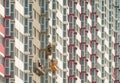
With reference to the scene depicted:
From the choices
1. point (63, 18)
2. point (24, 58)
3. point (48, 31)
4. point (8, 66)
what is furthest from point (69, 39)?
point (8, 66)

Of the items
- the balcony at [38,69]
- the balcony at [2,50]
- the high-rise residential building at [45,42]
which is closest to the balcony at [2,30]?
the high-rise residential building at [45,42]

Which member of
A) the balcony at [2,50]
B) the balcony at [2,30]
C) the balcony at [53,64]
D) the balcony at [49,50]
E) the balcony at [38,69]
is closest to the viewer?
the balcony at [2,50]

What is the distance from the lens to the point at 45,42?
6585 inches

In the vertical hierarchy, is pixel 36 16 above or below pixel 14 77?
above

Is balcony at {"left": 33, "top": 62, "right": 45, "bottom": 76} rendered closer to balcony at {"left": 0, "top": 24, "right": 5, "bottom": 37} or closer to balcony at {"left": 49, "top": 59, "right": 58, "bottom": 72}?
balcony at {"left": 49, "top": 59, "right": 58, "bottom": 72}

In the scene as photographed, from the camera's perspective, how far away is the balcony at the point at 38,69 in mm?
161000

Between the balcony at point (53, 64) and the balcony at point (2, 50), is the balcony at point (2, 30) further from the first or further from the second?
the balcony at point (53, 64)

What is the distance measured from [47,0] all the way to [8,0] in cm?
2643

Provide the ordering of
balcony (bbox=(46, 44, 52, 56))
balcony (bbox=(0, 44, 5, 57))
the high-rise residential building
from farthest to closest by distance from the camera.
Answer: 1. balcony (bbox=(46, 44, 52, 56))
2. the high-rise residential building
3. balcony (bbox=(0, 44, 5, 57))

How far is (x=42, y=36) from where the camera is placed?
167 metres

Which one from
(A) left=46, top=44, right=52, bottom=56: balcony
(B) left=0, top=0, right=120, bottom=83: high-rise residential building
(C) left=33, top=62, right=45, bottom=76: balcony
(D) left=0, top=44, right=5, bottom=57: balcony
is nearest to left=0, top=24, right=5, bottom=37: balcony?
(B) left=0, top=0, right=120, bottom=83: high-rise residential building

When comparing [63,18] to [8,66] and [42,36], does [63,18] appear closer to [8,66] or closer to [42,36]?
[42,36]

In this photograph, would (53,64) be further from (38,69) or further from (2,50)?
(2,50)

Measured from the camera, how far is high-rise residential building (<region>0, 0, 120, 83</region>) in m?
142
